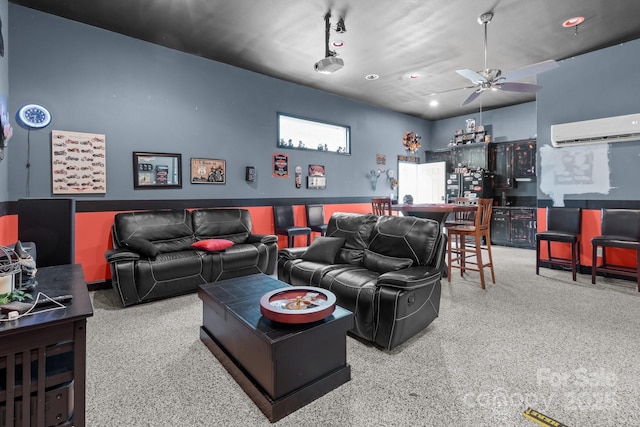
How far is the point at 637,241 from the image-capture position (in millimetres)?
3785

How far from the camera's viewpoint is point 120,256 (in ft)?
10.7

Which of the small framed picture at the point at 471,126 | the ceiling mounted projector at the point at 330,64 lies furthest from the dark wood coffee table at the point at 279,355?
the small framed picture at the point at 471,126

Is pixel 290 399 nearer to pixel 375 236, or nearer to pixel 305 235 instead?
pixel 375 236

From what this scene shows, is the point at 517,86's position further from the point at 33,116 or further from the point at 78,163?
the point at 33,116

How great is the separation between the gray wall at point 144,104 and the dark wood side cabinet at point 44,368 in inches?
129

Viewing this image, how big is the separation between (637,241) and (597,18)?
2.67 meters

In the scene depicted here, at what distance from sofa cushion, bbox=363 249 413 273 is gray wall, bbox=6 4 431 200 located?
2906 millimetres

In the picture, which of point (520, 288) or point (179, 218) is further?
point (179, 218)

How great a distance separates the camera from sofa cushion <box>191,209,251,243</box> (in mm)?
4418

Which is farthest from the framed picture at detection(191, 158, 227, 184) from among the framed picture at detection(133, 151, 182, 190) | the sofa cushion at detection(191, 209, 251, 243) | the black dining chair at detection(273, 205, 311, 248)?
the black dining chair at detection(273, 205, 311, 248)

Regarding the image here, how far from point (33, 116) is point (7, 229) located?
130 centimetres

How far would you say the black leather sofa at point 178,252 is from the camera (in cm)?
331

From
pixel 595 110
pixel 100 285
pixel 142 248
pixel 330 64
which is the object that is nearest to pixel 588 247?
pixel 595 110

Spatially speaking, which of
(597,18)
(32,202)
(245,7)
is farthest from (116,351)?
(597,18)
